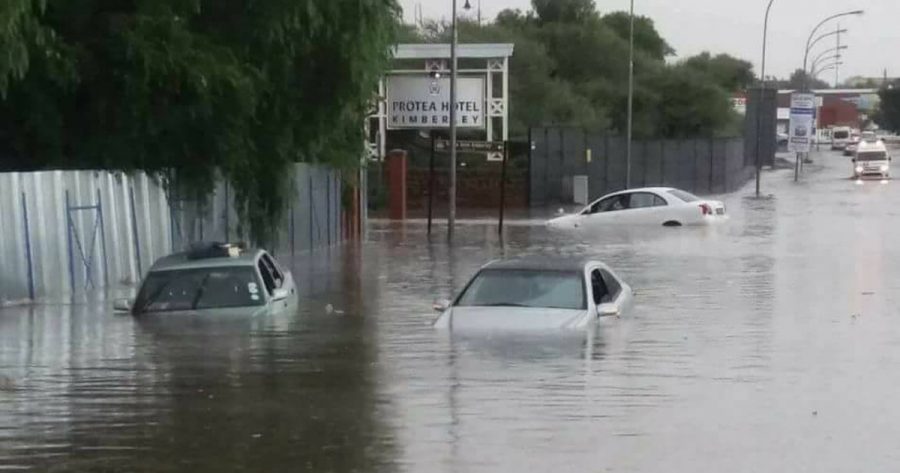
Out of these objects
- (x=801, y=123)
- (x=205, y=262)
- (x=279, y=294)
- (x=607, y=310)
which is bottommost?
(x=801, y=123)

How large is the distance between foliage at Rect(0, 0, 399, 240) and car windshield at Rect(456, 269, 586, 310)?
6356 millimetres

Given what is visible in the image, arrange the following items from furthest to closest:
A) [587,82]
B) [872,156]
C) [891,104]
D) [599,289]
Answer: [891,104] → [587,82] → [872,156] → [599,289]

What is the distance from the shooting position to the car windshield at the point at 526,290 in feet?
57.2

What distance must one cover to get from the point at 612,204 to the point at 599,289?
84.6 ft

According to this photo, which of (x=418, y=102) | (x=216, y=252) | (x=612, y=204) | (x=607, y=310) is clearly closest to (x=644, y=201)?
(x=612, y=204)

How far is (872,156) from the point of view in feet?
266

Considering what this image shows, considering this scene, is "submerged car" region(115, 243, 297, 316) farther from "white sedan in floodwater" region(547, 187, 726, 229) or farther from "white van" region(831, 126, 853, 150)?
"white van" region(831, 126, 853, 150)

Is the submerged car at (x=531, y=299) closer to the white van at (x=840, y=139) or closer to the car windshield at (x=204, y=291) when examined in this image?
the car windshield at (x=204, y=291)

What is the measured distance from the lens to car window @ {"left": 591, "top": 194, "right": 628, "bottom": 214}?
43875 mm

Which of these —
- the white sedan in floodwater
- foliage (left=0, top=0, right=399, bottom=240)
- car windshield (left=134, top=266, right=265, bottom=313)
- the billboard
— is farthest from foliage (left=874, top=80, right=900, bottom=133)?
car windshield (left=134, top=266, right=265, bottom=313)

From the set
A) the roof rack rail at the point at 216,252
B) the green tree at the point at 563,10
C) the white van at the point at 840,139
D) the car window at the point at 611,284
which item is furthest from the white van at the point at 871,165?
the white van at the point at 840,139

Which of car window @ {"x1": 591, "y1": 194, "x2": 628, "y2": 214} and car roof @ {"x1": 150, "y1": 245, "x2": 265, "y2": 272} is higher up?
car roof @ {"x1": 150, "y1": 245, "x2": 265, "y2": 272}

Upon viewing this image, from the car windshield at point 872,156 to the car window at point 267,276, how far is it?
6455 centimetres

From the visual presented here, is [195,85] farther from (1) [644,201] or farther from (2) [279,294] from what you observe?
(1) [644,201]
